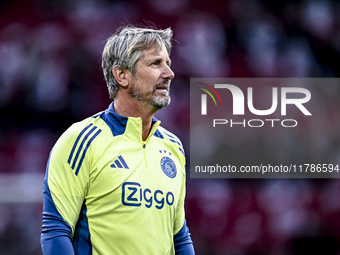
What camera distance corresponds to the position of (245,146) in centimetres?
262

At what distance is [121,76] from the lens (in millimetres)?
1172

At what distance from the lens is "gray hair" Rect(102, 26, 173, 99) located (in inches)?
44.9

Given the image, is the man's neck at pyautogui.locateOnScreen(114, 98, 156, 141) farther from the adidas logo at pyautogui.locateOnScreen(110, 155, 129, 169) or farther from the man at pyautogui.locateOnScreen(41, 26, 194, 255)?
the adidas logo at pyautogui.locateOnScreen(110, 155, 129, 169)

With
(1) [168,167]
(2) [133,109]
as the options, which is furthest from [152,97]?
(1) [168,167]

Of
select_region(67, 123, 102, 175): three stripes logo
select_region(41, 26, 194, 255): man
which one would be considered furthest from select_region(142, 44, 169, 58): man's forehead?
select_region(67, 123, 102, 175): three stripes logo

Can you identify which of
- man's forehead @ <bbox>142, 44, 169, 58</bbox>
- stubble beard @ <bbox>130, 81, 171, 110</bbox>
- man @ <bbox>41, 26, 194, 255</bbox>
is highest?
man's forehead @ <bbox>142, 44, 169, 58</bbox>

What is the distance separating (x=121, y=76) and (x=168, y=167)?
1.10ft

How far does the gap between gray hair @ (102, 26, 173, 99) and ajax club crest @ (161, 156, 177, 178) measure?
280mm

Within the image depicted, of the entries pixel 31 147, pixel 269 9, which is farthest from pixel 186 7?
pixel 31 147

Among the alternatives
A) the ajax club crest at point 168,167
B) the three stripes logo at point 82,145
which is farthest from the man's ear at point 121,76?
the ajax club crest at point 168,167

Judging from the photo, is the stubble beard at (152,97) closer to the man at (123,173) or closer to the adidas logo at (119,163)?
the man at (123,173)

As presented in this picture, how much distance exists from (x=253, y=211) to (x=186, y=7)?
1.55m

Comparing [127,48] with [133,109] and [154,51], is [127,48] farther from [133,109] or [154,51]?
[133,109]

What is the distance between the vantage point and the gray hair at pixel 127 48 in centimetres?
114
